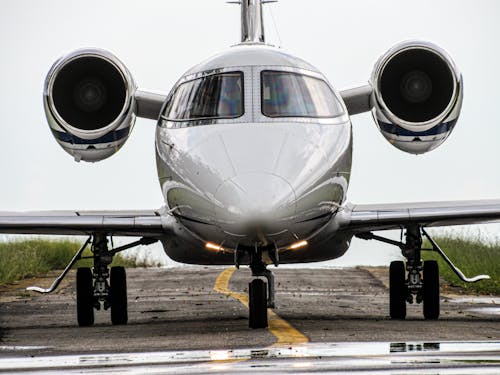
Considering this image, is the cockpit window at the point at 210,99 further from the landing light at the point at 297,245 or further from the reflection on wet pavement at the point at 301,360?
the reflection on wet pavement at the point at 301,360

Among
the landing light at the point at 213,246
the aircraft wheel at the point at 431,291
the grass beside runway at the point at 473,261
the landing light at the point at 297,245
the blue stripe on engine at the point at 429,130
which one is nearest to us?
the landing light at the point at 297,245

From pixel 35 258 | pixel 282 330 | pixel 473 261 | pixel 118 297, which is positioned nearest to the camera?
pixel 282 330

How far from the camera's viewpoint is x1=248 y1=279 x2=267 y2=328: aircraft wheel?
48.2 feet

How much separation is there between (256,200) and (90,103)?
648 cm

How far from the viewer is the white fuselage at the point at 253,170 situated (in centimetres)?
1349

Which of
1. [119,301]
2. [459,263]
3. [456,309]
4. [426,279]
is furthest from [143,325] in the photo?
[459,263]

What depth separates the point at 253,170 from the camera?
44.5 ft

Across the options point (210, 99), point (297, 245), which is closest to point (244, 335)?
point (297, 245)

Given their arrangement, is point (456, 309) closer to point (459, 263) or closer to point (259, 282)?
point (259, 282)

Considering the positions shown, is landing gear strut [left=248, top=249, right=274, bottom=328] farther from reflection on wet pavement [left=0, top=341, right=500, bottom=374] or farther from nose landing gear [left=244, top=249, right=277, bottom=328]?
reflection on wet pavement [left=0, top=341, right=500, bottom=374]

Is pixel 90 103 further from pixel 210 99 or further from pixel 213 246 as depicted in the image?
pixel 213 246

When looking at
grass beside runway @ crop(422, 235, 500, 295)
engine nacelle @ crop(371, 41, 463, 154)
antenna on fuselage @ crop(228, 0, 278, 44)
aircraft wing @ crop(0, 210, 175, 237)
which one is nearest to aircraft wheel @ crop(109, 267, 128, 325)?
aircraft wing @ crop(0, 210, 175, 237)

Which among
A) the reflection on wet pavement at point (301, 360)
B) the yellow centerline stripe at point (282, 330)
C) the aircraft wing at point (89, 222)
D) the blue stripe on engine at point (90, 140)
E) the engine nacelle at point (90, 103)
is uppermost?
the engine nacelle at point (90, 103)

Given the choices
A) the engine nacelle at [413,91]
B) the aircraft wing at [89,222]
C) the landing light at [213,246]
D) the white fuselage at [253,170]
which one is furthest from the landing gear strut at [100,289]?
the engine nacelle at [413,91]
